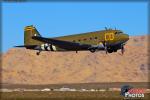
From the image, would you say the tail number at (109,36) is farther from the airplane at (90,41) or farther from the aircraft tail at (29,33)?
the aircraft tail at (29,33)

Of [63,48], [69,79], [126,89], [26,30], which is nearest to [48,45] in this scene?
[63,48]

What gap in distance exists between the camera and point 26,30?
81500 millimetres

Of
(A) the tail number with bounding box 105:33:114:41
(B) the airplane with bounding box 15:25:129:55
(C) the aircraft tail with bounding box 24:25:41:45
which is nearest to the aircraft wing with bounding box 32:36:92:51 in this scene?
(B) the airplane with bounding box 15:25:129:55

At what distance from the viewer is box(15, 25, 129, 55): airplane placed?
223 feet

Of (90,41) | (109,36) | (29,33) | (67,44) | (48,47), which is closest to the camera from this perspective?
(109,36)

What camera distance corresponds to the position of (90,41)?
6975cm

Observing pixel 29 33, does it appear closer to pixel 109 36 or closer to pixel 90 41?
pixel 90 41

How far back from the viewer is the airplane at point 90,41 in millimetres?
67875

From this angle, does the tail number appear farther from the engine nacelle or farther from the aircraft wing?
the engine nacelle

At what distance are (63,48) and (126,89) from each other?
1241 inches

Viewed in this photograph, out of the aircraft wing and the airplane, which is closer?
the airplane

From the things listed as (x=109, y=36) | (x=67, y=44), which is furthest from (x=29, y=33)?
(x=109, y=36)

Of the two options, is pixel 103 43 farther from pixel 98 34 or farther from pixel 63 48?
pixel 63 48

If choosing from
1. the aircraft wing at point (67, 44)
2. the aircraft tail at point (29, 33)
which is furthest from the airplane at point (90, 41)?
the aircraft tail at point (29, 33)
